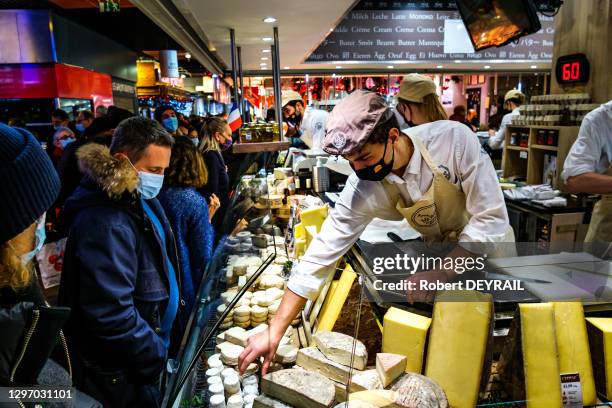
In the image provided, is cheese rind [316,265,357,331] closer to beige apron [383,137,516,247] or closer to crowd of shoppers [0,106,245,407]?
beige apron [383,137,516,247]

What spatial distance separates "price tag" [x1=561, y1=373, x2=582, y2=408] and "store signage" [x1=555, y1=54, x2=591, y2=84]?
4757mm

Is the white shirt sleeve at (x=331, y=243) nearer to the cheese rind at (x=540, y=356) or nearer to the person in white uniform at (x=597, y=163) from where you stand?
the cheese rind at (x=540, y=356)

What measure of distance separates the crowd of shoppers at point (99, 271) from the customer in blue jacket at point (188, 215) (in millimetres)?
235

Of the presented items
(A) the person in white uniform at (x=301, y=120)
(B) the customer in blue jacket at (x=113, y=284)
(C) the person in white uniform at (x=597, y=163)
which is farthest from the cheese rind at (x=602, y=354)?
(A) the person in white uniform at (x=301, y=120)

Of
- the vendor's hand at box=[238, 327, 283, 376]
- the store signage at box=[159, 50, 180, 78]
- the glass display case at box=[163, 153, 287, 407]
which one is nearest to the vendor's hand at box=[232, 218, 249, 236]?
the glass display case at box=[163, 153, 287, 407]

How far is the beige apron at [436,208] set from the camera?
1.74 metres

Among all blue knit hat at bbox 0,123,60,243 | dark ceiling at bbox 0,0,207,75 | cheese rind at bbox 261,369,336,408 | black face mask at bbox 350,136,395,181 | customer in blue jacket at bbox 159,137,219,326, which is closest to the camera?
blue knit hat at bbox 0,123,60,243

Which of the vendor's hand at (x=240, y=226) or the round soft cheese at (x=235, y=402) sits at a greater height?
the vendor's hand at (x=240, y=226)

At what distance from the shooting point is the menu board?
802cm

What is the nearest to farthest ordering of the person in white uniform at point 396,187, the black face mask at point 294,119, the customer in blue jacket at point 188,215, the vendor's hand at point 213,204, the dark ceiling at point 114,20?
the person in white uniform at point 396,187
the customer in blue jacket at point 188,215
the vendor's hand at point 213,204
the black face mask at point 294,119
the dark ceiling at point 114,20

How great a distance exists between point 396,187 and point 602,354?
0.85 m

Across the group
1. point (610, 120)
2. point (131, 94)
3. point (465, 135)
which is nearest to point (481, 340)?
point (465, 135)

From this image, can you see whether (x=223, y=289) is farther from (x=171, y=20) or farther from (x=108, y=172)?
(x=171, y=20)

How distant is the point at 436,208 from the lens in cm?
182
